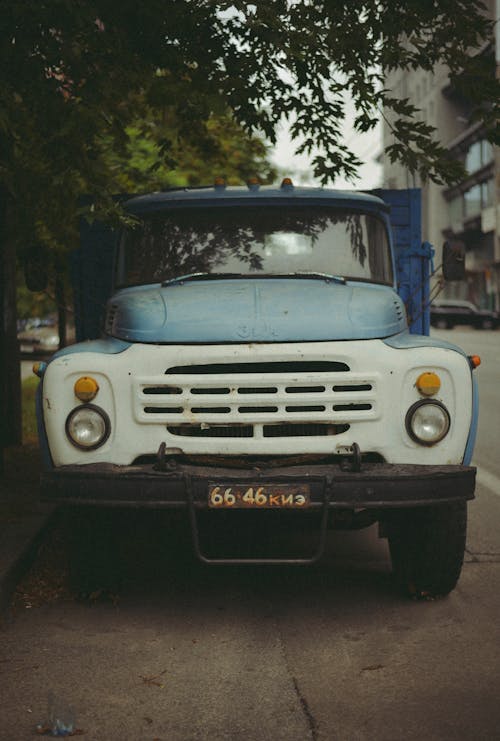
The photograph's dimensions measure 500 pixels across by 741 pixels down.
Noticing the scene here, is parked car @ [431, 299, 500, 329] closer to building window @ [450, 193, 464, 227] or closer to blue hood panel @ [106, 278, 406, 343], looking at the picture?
building window @ [450, 193, 464, 227]

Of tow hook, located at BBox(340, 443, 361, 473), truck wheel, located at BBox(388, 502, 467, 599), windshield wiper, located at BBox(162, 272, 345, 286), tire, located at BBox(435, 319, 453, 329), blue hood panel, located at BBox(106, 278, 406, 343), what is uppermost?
windshield wiper, located at BBox(162, 272, 345, 286)

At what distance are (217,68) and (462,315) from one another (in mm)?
48293

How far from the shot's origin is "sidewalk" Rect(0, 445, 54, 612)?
240 inches

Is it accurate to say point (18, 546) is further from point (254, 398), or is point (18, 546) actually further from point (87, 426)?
point (254, 398)

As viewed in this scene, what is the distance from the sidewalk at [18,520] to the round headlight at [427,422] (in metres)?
2.29

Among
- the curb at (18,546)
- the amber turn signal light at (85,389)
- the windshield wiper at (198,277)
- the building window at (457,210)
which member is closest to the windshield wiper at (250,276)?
the windshield wiper at (198,277)

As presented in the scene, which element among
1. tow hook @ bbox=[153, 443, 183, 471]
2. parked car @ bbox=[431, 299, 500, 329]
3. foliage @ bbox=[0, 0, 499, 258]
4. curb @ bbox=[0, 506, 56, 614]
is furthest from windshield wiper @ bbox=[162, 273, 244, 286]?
parked car @ bbox=[431, 299, 500, 329]

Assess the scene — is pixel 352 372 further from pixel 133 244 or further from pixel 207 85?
pixel 207 85

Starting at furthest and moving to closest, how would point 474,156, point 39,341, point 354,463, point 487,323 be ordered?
point 474,156 → point 487,323 → point 39,341 → point 354,463

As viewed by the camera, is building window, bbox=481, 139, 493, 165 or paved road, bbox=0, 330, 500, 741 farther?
building window, bbox=481, 139, 493, 165

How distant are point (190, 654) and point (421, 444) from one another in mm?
1488

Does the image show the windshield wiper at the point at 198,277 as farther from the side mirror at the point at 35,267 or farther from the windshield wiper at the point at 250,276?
the side mirror at the point at 35,267

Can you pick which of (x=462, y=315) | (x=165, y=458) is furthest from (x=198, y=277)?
(x=462, y=315)

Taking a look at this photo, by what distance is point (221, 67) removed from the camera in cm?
738
